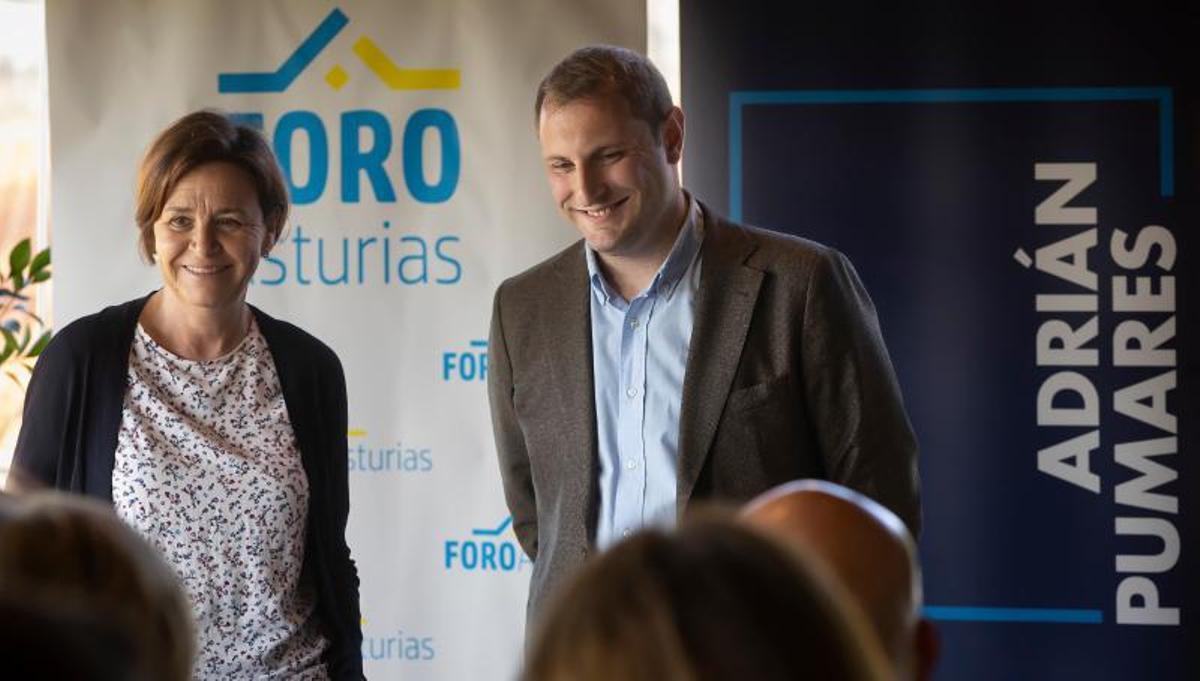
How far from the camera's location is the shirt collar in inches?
129

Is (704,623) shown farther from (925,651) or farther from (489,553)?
(489,553)

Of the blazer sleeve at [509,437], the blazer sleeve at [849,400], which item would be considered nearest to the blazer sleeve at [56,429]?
the blazer sleeve at [509,437]

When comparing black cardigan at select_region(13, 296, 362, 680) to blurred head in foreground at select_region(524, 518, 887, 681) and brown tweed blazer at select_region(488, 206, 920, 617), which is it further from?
blurred head in foreground at select_region(524, 518, 887, 681)

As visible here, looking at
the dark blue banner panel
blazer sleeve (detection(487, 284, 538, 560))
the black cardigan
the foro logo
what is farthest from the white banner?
the black cardigan

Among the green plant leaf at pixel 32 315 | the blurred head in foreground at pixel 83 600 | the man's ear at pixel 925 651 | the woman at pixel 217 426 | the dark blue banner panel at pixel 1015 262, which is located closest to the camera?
the blurred head in foreground at pixel 83 600

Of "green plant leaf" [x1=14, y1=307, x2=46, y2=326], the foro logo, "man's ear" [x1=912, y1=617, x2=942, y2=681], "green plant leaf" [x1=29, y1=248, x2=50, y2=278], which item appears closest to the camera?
"man's ear" [x1=912, y1=617, x2=942, y2=681]

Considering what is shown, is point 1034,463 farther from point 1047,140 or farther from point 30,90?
point 30,90

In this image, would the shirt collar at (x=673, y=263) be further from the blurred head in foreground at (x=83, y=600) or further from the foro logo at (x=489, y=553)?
the blurred head in foreground at (x=83, y=600)

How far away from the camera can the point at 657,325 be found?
3.27 m

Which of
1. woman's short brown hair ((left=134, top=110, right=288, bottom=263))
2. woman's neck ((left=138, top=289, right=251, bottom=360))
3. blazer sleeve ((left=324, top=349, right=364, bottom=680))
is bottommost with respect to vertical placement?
blazer sleeve ((left=324, top=349, right=364, bottom=680))

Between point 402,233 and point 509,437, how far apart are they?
1.54m

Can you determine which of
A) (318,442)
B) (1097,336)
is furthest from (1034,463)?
(318,442)

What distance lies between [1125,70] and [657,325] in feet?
6.94

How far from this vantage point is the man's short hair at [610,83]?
127 inches
